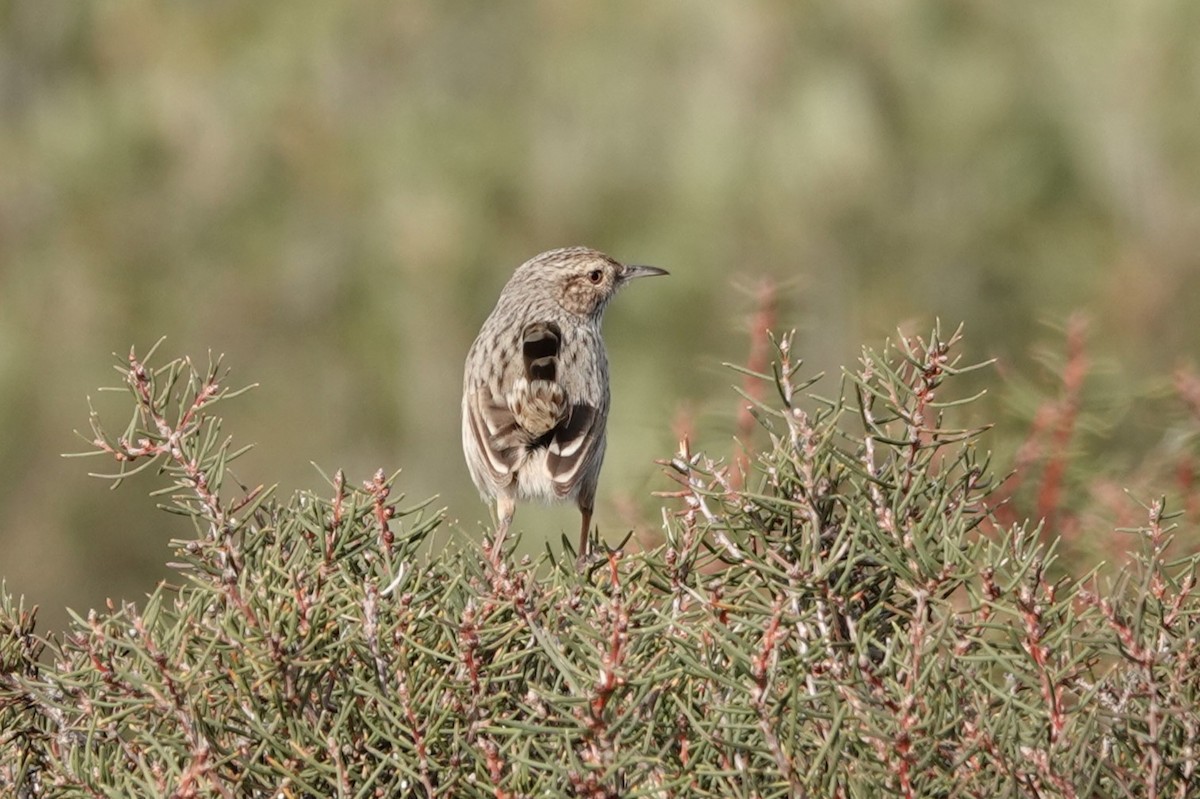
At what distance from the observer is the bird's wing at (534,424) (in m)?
5.80

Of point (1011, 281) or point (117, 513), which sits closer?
point (1011, 281)

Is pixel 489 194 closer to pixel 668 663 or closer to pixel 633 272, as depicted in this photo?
pixel 633 272

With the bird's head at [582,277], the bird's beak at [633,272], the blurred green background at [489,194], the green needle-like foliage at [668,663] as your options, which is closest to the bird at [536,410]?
the bird's head at [582,277]

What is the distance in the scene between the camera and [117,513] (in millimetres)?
20984

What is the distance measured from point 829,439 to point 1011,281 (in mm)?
15084

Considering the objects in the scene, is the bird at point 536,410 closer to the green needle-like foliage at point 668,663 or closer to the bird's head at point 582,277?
the bird's head at point 582,277

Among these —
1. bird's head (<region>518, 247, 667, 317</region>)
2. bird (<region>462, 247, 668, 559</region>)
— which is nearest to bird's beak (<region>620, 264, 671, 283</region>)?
bird's head (<region>518, 247, 667, 317</region>)

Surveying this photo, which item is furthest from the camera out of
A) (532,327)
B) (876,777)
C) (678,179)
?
(678,179)

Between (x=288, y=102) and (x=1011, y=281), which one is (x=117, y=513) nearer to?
(x=288, y=102)

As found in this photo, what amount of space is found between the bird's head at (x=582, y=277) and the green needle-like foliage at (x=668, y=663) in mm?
4905

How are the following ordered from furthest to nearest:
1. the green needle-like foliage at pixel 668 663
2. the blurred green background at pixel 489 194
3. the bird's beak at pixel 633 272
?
1. the blurred green background at pixel 489 194
2. the bird's beak at pixel 633 272
3. the green needle-like foliage at pixel 668 663

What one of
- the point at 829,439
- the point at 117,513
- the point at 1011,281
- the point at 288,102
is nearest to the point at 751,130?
the point at 1011,281

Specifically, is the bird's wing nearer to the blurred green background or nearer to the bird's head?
the bird's head

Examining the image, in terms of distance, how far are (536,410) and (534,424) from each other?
95 millimetres
